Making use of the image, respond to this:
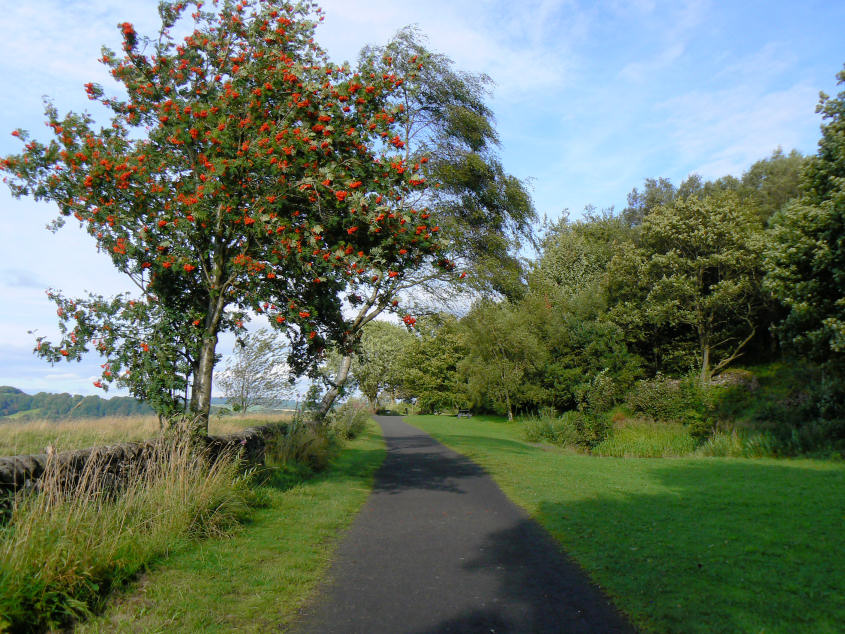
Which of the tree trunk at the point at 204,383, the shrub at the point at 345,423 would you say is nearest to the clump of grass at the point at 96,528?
the tree trunk at the point at 204,383

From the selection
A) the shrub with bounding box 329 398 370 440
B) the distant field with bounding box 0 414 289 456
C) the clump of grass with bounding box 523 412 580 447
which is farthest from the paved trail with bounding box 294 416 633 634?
the clump of grass with bounding box 523 412 580 447

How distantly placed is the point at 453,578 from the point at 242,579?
7.06 ft

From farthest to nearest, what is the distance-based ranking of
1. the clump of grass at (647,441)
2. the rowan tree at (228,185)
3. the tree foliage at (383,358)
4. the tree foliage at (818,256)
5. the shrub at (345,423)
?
the tree foliage at (383,358) < the shrub at (345,423) < the clump of grass at (647,441) < the tree foliage at (818,256) < the rowan tree at (228,185)

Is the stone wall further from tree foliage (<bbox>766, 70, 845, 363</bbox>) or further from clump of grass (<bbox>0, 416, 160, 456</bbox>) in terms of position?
tree foliage (<bbox>766, 70, 845, 363</bbox>)

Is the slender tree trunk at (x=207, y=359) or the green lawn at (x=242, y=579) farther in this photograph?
the slender tree trunk at (x=207, y=359)

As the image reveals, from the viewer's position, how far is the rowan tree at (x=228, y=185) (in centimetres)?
793

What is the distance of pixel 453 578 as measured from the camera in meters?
5.62

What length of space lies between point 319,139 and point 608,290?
99.1 feet

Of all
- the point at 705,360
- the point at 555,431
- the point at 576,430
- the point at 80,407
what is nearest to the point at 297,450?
the point at 80,407

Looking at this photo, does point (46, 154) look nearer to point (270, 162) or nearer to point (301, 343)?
point (270, 162)

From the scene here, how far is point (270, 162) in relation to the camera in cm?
776

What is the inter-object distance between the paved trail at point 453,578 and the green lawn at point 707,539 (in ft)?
1.19

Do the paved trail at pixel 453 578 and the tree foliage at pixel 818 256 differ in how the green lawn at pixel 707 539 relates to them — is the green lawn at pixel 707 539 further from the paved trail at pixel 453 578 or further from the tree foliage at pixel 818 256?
the tree foliage at pixel 818 256

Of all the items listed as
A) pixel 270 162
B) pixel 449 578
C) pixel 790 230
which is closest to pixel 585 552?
pixel 449 578
